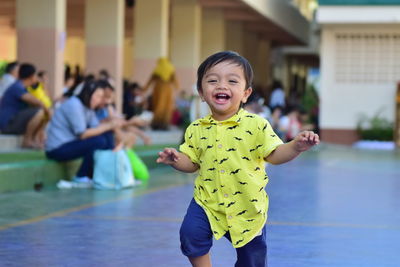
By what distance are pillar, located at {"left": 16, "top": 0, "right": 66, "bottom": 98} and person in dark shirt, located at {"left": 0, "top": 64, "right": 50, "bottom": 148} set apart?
3130 mm

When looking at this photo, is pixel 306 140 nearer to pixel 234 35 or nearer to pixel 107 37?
pixel 107 37

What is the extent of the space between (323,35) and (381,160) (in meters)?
8.40

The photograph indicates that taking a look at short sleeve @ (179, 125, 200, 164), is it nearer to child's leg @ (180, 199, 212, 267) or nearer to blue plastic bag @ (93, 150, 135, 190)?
child's leg @ (180, 199, 212, 267)

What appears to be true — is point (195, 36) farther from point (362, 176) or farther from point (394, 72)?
point (362, 176)

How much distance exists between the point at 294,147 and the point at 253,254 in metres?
0.60

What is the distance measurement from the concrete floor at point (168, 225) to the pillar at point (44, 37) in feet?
13.6

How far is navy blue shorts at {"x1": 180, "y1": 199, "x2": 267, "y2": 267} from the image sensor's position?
16.7 ft

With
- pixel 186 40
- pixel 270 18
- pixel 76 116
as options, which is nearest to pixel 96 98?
pixel 76 116

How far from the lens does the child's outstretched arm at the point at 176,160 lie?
5.18 metres

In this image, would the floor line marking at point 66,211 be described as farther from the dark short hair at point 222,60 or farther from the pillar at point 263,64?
the pillar at point 263,64

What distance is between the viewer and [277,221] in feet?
30.8

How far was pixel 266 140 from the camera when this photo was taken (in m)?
5.23

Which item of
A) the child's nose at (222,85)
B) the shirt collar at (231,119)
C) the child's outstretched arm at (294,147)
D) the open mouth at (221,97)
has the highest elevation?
the child's nose at (222,85)

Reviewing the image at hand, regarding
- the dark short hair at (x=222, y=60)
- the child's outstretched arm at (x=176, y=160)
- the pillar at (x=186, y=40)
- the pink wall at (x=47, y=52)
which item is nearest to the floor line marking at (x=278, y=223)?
the child's outstretched arm at (x=176, y=160)
